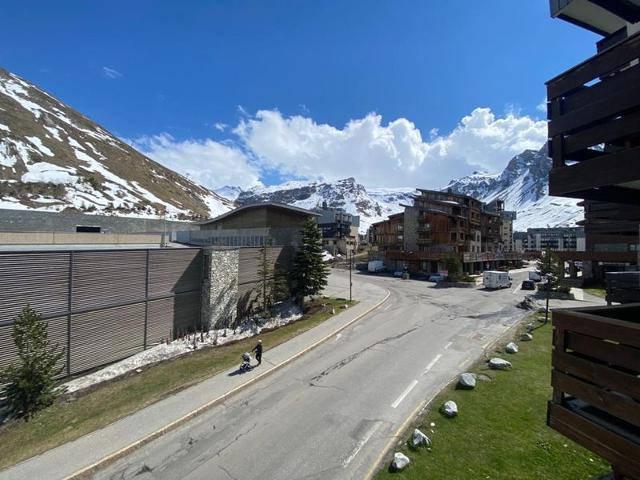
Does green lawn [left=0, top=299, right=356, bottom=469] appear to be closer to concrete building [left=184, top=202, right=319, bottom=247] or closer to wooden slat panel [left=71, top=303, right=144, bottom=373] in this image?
wooden slat panel [left=71, top=303, right=144, bottom=373]

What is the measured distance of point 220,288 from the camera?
1174 inches

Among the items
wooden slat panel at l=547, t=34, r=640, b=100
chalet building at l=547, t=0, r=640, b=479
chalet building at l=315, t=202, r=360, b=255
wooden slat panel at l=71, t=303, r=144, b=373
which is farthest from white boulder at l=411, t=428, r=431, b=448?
chalet building at l=315, t=202, r=360, b=255

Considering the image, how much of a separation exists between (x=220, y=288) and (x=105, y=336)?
9691mm

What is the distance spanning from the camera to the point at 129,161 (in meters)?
138

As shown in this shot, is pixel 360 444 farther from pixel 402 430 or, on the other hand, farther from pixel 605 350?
pixel 605 350

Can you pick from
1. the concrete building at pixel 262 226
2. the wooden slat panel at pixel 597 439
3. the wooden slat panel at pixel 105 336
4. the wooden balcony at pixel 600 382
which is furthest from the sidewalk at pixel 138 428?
the concrete building at pixel 262 226

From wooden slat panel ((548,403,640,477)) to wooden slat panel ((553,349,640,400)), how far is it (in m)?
0.54

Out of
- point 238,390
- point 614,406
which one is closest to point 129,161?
point 238,390

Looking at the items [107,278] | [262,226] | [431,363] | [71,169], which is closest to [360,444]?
[431,363]

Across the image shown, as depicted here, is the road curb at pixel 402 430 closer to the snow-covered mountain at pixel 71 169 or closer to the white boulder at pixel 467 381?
the white boulder at pixel 467 381

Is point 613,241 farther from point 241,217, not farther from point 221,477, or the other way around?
point 221,477

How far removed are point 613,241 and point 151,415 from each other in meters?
61.8

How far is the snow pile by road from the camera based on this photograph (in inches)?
806

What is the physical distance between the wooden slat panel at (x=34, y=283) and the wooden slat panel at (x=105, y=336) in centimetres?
167
